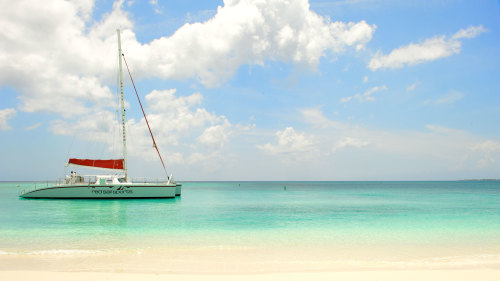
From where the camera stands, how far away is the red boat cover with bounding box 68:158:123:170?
35188 millimetres

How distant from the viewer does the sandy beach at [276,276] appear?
8.05 m

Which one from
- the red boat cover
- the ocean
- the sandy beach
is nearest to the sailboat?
the red boat cover

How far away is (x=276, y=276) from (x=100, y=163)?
31303 millimetres

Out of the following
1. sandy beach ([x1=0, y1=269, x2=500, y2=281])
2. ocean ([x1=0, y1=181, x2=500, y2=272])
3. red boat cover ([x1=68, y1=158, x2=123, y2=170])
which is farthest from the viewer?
red boat cover ([x1=68, y1=158, x2=123, y2=170])

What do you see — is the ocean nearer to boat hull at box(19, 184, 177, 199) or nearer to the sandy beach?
the sandy beach

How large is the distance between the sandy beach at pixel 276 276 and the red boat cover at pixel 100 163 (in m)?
28.3

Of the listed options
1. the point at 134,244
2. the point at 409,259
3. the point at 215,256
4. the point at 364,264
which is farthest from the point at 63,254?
the point at 409,259

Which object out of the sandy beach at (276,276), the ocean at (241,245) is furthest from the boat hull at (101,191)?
the sandy beach at (276,276)

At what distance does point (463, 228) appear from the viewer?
17.3 m

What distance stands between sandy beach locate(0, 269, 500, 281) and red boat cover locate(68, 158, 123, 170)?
2827 cm

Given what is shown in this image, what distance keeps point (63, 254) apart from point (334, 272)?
8214 millimetres

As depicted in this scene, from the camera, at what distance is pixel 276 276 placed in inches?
327

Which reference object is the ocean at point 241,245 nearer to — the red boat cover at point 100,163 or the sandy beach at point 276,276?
the sandy beach at point 276,276

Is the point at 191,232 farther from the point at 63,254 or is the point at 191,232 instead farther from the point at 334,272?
the point at 334,272
